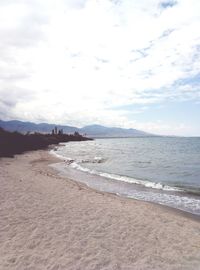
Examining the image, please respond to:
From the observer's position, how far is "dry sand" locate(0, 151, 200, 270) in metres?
6.99

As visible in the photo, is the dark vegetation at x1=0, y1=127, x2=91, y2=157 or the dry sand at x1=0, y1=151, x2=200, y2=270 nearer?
the dry sand at x1=0, y1=151, x2=200, y2=270

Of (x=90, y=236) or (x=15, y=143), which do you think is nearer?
(x=90, y=236)

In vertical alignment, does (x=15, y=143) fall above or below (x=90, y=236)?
above

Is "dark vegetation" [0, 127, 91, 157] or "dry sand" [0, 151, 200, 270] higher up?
"dark vegetation" [0, 127, 91, 157]

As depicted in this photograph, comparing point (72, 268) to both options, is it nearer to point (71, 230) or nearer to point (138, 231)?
point (71, 230)

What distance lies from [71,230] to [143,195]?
8599 mm

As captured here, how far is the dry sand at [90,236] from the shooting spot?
6988mm

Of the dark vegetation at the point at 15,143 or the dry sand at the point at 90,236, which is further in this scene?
the dark vegetation at the point at 15,143

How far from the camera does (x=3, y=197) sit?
1223cm

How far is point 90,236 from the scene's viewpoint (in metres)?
8.41

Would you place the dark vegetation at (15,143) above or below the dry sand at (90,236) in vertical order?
above

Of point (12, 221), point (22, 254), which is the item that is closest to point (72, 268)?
point (22, 254)

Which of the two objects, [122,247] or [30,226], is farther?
[30,226]

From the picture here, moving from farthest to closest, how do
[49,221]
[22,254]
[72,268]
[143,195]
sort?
1. [143,195]
2. [49,221]
3. [22,254]
4. [72,268]
